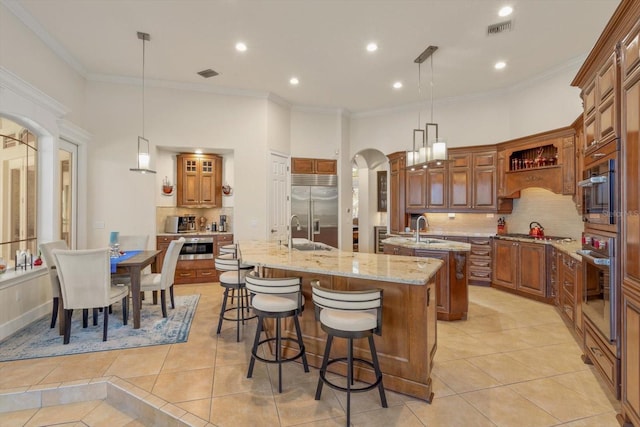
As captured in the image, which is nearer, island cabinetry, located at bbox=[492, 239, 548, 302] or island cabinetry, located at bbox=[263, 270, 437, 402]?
island cabinetry, located at bbox=[263, 270, 437, 402]

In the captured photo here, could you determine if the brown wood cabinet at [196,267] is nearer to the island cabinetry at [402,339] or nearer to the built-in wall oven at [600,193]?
the island cabinetry at [402,339]

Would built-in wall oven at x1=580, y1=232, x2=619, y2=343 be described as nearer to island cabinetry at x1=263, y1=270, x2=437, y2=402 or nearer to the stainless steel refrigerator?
island cabinetry at x1=263, y1=270, x2=437, y2=402

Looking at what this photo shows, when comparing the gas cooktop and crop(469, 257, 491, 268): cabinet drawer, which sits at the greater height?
the gas cooktop

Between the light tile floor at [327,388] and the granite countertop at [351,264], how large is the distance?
0.90m

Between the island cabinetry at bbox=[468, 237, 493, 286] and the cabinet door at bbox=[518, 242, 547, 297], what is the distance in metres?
0.61

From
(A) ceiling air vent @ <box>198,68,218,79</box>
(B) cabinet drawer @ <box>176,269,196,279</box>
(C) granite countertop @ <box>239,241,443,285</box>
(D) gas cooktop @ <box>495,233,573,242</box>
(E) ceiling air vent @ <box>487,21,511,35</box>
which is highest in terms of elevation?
(A) ceiling air vent @ <box>198,68,218,79</box>

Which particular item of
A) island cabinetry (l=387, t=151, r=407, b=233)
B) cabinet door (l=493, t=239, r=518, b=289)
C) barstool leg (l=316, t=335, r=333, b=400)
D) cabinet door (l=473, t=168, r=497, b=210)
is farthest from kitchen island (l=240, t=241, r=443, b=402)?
island cabinetry (l=387, t=151, r=407, b=233)

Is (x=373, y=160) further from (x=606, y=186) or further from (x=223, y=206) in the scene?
(x=606, y=186)

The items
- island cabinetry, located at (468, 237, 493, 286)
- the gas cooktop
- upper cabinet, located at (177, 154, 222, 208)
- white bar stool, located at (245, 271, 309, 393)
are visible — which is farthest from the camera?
upper cabinet, located at (177, 154, 222, 208)

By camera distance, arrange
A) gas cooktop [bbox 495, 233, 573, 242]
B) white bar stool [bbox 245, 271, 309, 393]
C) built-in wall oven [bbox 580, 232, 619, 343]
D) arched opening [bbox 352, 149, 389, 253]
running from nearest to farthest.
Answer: built-in wall oven [bbox 580, 232, 619, 343] → white bar stool [bbox 245, 271, 309, 393] → gas cooktop [bbox 495, 233, 573, 242] → arched opening [bbox 352, 149, 389, 253]

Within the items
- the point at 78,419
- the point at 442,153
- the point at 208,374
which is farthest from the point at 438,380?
the point at 78,419

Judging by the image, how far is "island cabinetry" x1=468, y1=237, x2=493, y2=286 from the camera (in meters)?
5.71

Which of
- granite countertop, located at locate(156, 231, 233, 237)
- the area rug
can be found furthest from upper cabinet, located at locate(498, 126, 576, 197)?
the area rug

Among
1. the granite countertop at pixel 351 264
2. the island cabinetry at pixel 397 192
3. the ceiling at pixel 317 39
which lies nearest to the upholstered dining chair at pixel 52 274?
the granite countertop at pixel 351 264
